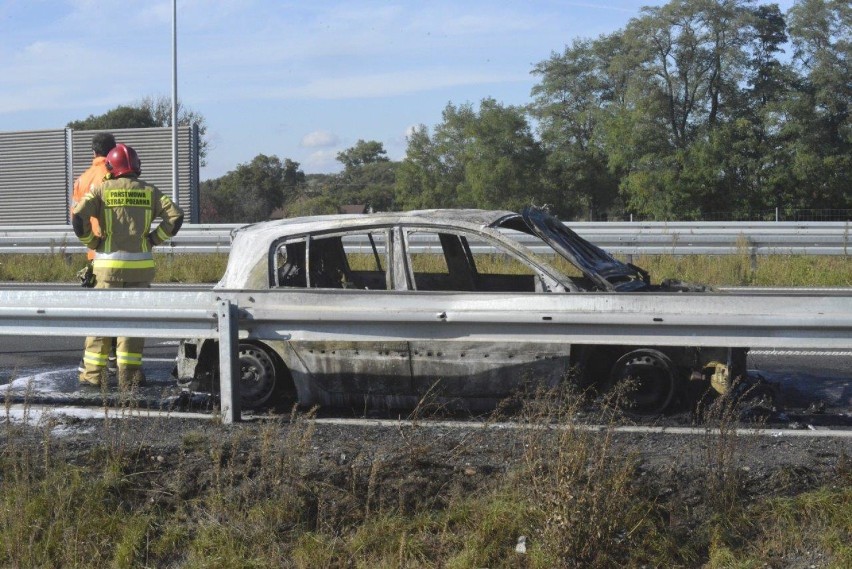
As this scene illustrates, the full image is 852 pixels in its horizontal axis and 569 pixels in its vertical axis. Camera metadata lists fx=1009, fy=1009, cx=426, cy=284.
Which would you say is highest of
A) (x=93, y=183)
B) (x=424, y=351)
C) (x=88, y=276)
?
(x=93, y=183)

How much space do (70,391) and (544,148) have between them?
123ft

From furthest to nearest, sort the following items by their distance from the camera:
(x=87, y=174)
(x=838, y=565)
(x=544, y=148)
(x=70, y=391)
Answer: (x=544, y=148) < (x=87, y=174) < (x=70, y=391) < (x=838, y=565)

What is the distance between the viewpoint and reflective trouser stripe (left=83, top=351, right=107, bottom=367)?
727cm

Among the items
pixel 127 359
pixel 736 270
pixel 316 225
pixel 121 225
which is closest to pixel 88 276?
pixel 121 225

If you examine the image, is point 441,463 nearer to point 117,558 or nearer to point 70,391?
point 117,558

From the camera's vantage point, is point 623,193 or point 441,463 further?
point 623,193

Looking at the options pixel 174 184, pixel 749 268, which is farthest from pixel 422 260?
pixel 174 184

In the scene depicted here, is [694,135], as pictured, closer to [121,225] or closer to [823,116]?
[823,116]

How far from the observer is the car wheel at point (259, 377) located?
21.2 feet

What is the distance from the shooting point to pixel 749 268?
15.2 metres

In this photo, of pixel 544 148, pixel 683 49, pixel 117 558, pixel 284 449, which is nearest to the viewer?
pixel 117 558

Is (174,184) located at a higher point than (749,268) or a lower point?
higher

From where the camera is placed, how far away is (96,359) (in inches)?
287

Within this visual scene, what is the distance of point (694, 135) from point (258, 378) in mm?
33792
